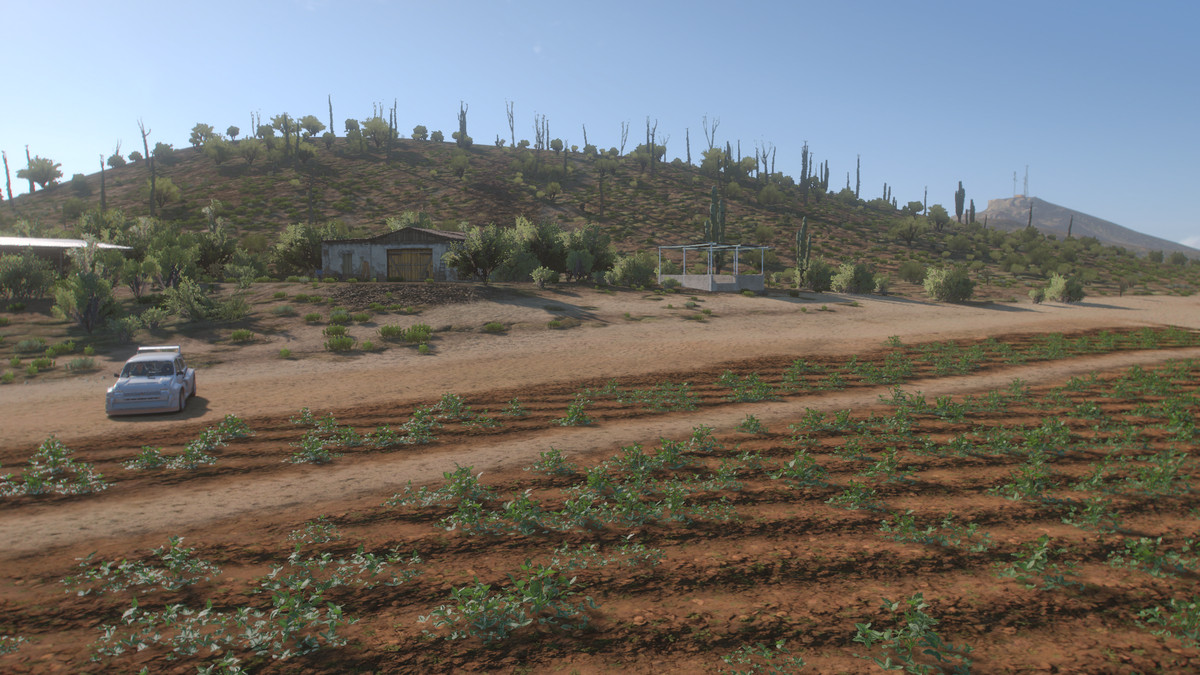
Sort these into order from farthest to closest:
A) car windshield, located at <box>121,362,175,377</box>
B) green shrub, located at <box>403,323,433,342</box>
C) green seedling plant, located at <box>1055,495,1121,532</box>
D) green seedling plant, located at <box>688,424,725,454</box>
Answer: green shrub, located at <box>403,323,433,342</box>
car windshield, located at <box>121,362,175,377</box>
green seedling plant, located at <box>688,424,725,454</box>
green seedling plant, located at <box>1055,495,1121,532</box>

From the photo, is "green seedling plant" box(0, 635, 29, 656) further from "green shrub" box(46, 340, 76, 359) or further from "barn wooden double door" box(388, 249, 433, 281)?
"barn wooden double door" box(388, 249, 433, 281)

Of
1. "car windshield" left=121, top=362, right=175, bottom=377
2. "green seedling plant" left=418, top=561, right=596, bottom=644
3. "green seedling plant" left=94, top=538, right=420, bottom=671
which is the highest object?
"car windshield" left=121, top=362, right=175, bottom=377

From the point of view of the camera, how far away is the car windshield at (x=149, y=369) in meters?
14.1

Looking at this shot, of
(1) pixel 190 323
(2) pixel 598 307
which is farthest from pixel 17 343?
(2) pixel 598 307

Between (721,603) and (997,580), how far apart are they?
2.88m

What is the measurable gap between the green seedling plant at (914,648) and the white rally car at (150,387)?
15019mm

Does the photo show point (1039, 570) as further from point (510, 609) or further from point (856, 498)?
point (510, 609)

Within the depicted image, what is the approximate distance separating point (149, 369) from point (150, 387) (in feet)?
2.88

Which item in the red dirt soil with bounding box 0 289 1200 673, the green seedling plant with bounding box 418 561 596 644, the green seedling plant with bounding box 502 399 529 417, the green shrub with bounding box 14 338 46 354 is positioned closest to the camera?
the red dirt soil with bounding box 0 289 1200 673

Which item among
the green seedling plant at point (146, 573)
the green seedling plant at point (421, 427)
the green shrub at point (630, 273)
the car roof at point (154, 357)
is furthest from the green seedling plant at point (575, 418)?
the green shrub at point (630, 273)

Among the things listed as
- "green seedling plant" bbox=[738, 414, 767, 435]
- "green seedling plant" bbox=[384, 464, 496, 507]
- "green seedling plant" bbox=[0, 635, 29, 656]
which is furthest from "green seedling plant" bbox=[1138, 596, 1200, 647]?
"green seedling plant" bbox=[0, 635, 29, 656]

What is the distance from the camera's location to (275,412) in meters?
13.8

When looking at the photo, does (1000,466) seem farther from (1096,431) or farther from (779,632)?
(779,632)

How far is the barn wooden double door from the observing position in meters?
39.7
